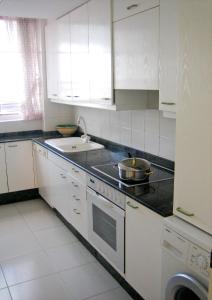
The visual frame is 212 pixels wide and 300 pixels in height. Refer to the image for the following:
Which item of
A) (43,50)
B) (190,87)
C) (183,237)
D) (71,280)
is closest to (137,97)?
(190,87)

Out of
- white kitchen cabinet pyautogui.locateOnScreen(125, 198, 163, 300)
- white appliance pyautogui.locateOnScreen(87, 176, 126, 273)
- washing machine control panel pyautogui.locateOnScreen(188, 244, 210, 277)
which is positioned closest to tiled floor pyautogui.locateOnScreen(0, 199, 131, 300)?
white appliance pyautogui.locateOnScreen(87, 176, 126, 273)

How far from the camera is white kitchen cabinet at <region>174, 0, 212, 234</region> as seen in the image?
138 centimetres

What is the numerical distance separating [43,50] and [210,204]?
338cm

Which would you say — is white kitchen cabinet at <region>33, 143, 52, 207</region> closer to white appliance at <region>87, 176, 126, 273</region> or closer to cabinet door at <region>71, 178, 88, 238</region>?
cabinet door at <region>71, 178, 88, 238</region>

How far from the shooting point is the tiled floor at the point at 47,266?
2393 mm

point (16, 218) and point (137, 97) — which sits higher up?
point (137, 97)

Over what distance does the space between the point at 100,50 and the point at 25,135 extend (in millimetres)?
2041

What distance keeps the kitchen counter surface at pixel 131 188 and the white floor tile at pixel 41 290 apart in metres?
0.90

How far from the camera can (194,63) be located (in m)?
1.44

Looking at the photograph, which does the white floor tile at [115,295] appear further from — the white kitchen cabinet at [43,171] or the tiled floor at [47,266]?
the white kitchen cabinet at [43,171]

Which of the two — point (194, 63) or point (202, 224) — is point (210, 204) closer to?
point (202, 224)

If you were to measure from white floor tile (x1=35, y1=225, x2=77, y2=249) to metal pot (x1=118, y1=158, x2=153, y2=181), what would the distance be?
117cm

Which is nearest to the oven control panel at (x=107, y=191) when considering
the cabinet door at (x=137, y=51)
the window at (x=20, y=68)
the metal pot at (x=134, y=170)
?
the metal pot at (x=134, y=170)

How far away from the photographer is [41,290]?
7.95ft
